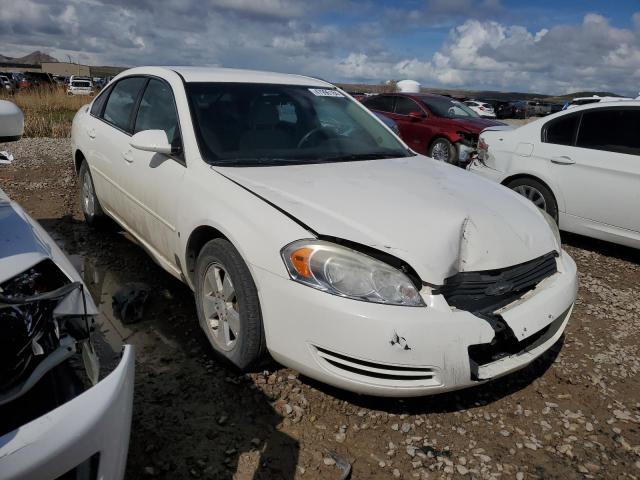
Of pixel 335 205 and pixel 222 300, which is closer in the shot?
pixel 335 205

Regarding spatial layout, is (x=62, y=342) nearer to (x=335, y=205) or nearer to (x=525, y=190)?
(x=335, y=205)

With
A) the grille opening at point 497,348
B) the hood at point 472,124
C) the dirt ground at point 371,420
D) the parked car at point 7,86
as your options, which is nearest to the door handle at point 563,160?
the dirt ground at point 371,420

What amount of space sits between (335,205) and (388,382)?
867 millimetres

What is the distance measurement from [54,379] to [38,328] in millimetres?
165

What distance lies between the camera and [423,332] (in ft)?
6.95

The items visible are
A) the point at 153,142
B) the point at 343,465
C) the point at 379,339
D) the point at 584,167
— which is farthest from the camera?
the point at 584,167

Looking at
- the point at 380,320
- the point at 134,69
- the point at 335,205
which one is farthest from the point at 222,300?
the point at 134,69

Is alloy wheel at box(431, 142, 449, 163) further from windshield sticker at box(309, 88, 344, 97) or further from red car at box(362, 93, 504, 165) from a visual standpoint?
windshield sticker at box(309, 88, 344, 97)

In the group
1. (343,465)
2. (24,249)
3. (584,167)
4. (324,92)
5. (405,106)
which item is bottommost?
(343,465)

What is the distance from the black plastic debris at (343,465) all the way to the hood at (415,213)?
87cm

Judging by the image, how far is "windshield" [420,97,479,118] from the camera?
9.93 metres

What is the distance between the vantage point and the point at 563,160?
516 cm

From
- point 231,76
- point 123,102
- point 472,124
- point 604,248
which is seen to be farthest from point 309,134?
point 472,124

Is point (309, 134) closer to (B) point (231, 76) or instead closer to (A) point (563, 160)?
(B) point (231, 76)
